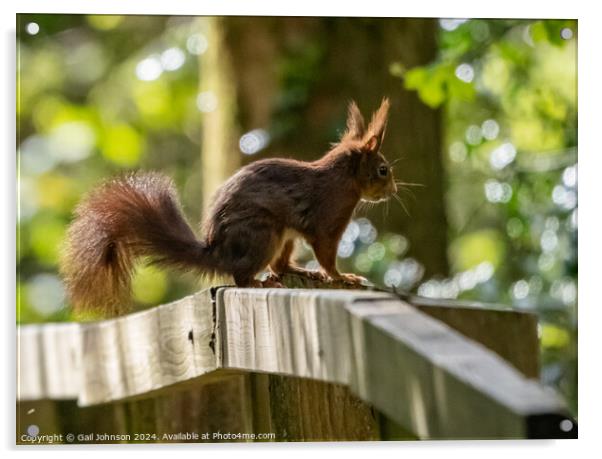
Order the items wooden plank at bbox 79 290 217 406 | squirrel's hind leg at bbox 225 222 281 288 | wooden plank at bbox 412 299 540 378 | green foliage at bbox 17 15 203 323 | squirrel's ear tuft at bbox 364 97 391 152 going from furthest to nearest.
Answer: green foliage at bbox 17 15 203 323 < squirrel's ear tuft at bbox 364 97 391 152 < squirrel's hind leg at bbox 225 222 281 288 < wooden plank at bbox 79 290 217 406 < wooden plank at bbox 412 299 540 378

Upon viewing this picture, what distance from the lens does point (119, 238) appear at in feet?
8.01

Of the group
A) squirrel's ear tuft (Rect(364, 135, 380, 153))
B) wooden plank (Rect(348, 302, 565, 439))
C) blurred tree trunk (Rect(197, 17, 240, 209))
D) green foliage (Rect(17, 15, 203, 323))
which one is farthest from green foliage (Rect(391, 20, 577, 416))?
wooden plank (Rect(348, 302, 565, 439))

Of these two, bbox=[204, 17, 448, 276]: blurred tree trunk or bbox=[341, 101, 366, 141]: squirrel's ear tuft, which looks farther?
bbox=[204, 17, 448, 276]: blurred tree trunk

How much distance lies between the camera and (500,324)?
1871 mm

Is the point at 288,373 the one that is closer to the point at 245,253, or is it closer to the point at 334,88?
the point at 245,253

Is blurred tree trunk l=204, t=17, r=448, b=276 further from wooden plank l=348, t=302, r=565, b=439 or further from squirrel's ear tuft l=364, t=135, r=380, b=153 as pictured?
wooden plank l=348, t=302, r=565, b=439

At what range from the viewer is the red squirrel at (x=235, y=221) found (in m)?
2.41

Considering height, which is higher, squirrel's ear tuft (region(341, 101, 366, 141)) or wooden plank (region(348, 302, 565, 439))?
squirrel's ear tuft (region(341, 101, 366, 141))

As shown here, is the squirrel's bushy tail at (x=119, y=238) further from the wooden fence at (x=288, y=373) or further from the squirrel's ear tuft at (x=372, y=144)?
the squirrel's ear tuft at (x=372, y=144)

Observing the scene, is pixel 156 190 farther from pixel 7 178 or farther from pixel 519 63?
pixel 519 63

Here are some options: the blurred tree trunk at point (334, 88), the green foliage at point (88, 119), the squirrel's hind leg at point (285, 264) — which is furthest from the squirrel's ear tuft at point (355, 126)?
the green foliage at point (88, 119)

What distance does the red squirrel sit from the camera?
94.9 inches

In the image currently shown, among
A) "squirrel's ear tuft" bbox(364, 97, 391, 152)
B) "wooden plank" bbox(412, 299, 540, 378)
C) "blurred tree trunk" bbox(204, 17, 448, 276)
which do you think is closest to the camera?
"wooden plank" bbox(412, 299, 540, 378)
